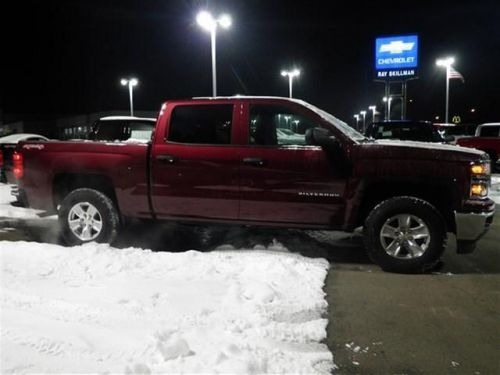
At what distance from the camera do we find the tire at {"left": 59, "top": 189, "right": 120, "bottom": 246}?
6.12 meters

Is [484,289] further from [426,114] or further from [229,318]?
[426,114]

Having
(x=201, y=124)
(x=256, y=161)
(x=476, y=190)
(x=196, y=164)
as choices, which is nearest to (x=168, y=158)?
(x=196, y=164)

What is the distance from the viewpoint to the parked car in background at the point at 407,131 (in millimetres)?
12002

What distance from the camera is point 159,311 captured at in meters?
3.96

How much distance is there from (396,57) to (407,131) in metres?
19.3

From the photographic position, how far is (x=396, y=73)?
29547 mm

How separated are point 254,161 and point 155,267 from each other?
5.13 feet

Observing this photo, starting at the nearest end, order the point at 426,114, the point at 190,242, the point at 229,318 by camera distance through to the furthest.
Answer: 1. the point at 229,318
2. the point at 190,242
3. the point at 426,114

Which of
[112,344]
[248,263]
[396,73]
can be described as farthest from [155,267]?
[396,73]

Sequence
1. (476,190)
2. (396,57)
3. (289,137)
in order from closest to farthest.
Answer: (476,190) → (289,137) → (396,57)

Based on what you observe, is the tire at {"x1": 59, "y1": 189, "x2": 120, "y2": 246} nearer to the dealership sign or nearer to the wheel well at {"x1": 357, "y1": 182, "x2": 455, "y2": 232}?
the wheel well at {"x1": 357, "y1": 182, "x2": 455, "y2": 232}

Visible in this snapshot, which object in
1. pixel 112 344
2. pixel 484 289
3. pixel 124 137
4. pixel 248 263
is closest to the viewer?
pixel 112 344

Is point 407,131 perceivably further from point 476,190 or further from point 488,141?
point 476,190

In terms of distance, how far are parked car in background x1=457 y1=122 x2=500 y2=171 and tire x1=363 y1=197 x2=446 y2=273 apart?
13.7 metres
